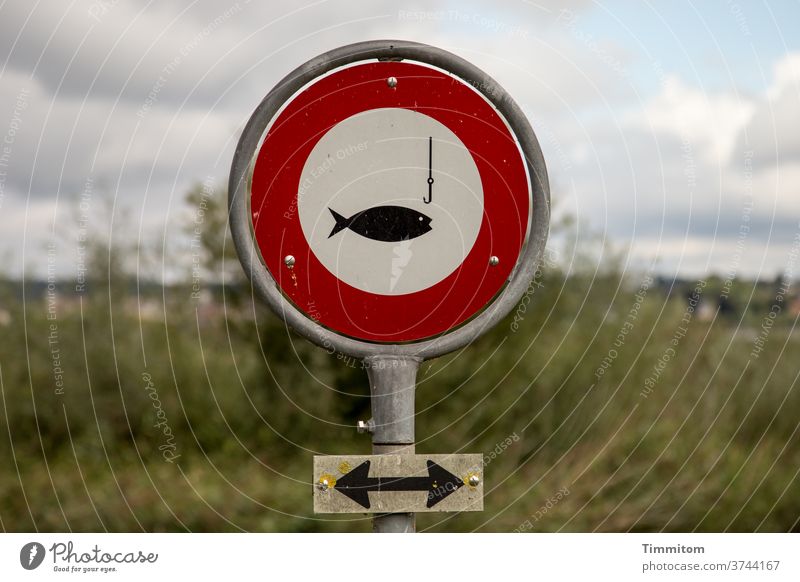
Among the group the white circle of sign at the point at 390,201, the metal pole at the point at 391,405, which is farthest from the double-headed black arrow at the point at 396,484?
the white circle of sign at the point at 390,201

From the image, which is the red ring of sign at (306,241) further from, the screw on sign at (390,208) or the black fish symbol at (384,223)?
the black fish symbol at (384,223)

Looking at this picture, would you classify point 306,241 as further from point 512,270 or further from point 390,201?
point 512,270

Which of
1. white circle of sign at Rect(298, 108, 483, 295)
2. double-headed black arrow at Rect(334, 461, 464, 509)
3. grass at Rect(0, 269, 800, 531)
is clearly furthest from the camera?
grass at Rect(0, 269, 800, 531)

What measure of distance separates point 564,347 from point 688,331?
7.53 feet

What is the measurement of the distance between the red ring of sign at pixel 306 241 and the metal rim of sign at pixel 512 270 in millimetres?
22

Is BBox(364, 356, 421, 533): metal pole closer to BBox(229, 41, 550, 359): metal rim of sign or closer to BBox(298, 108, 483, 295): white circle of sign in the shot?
BBox(229, 41, 550, 359): metal rim of sign

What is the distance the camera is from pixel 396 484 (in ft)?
7.44

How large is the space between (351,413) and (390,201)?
6.26m

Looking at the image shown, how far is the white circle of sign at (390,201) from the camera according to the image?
2355mm

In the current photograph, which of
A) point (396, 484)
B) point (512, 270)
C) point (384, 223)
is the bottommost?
point (396, 484)

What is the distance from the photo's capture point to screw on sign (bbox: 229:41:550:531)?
2336mm
